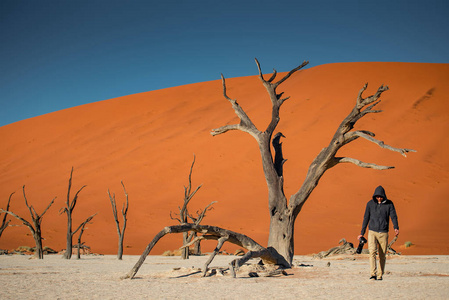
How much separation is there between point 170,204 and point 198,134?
11927 millimetres

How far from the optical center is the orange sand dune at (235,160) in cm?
2180

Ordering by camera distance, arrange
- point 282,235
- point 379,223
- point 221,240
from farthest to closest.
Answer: point 282,235, point 221,240, point 379,223

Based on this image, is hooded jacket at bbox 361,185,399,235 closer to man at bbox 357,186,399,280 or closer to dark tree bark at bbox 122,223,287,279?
man at bbox 357,186,399,280

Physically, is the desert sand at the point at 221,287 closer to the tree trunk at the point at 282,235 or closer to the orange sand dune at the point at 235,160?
the tree trunk at the point at 282,235

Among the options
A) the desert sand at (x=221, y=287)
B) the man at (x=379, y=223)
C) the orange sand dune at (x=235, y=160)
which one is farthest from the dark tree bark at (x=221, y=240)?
the orange sand dune at (x=235, y=160)

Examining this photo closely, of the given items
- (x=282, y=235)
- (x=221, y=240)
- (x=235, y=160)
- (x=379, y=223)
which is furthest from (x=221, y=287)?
(x=235, y=160)

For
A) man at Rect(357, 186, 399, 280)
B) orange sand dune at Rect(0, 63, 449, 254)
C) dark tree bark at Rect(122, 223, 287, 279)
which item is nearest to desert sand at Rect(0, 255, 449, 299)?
dark tree bark at Rect(122, 223, 287, 279)

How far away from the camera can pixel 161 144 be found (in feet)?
119

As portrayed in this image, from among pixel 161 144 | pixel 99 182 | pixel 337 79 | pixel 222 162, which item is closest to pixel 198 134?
pixel 161 144

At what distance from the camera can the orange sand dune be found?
21.8 meters

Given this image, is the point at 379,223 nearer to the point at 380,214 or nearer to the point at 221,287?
the point at 380,214

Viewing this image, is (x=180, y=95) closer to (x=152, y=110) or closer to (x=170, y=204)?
(x=152, y=110)

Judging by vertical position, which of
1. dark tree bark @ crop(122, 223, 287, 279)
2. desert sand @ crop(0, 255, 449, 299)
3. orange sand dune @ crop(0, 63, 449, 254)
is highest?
orange sand dune @ crop(0, 63, 449, 254)

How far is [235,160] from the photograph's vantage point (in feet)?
101
